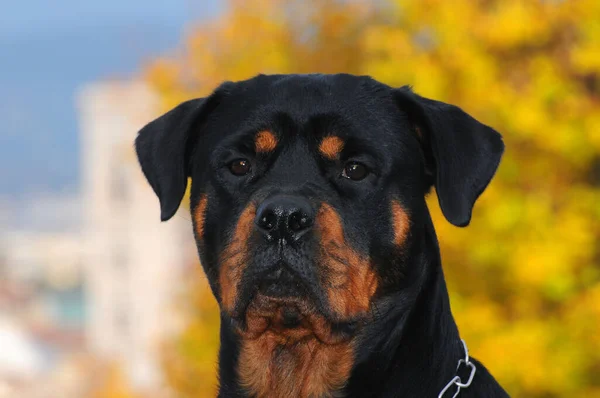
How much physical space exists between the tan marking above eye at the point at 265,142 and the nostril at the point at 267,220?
18.0 inches

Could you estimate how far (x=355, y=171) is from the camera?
382cm

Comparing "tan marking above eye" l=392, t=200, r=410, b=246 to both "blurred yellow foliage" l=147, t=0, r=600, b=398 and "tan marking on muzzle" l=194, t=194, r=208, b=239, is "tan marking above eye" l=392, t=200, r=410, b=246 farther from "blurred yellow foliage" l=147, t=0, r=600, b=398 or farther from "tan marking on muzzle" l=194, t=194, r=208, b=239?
"blurred yellow foliage" l=147, t=0, r=600, b=398

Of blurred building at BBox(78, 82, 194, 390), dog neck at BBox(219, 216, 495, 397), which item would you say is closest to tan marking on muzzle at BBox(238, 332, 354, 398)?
dog neck at BBox(219, 216, 495, 397)

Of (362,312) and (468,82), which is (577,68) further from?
(362,312)

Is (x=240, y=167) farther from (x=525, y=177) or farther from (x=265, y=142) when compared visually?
(x=525, y=177)

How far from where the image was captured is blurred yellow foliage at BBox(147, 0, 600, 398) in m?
9.59

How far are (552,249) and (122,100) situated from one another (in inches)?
1422

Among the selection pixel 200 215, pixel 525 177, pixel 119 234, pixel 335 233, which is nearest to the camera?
pixel 335 233

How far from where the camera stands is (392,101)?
4.06m

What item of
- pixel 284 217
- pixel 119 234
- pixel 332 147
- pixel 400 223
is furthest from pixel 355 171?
pixel 119 234

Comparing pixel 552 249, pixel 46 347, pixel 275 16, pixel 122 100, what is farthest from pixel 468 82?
pixel 46 347

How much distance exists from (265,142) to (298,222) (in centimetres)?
52

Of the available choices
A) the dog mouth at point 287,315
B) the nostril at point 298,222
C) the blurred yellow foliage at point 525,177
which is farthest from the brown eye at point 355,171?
the blurred yellow foliage at point 525,177

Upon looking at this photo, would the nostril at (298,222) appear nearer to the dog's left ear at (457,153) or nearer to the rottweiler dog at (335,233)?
the rottweiler dog at (335,233)
